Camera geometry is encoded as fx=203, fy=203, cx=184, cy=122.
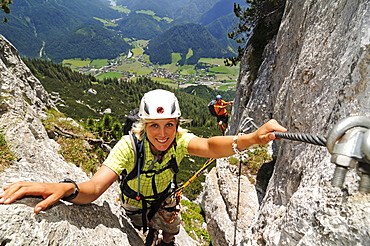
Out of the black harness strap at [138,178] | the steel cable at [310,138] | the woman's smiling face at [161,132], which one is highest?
the steel cable at [310,138]

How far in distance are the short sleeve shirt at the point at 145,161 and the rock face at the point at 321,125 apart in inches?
77.7

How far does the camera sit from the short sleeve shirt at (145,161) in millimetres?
3361

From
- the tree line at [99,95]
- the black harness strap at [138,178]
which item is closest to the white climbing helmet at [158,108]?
the black harness strap at [138,178]

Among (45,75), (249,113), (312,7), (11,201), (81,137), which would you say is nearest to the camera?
(11,201)

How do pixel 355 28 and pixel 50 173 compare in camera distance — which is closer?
pixel 355 28

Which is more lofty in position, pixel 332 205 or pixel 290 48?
pixel 290 48

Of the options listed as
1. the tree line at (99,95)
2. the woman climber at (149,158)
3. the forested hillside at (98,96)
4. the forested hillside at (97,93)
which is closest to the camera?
the woman climber at (149,158)

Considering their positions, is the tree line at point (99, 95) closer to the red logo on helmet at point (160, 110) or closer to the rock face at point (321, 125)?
the red logo on helmet at point (160, 110)

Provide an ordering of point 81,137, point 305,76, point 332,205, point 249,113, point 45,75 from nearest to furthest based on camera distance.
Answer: point 332,205 → point 305,76 → point 81,137 → point 249,113 → point 45,75

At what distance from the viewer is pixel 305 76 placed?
13.7ft

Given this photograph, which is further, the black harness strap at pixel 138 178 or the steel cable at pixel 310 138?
the black harness strap at pixel 138 178

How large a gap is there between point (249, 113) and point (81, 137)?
36.2 feet

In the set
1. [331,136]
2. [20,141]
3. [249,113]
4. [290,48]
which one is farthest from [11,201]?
[249,113]

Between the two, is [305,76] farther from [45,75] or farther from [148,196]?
[45,75]
